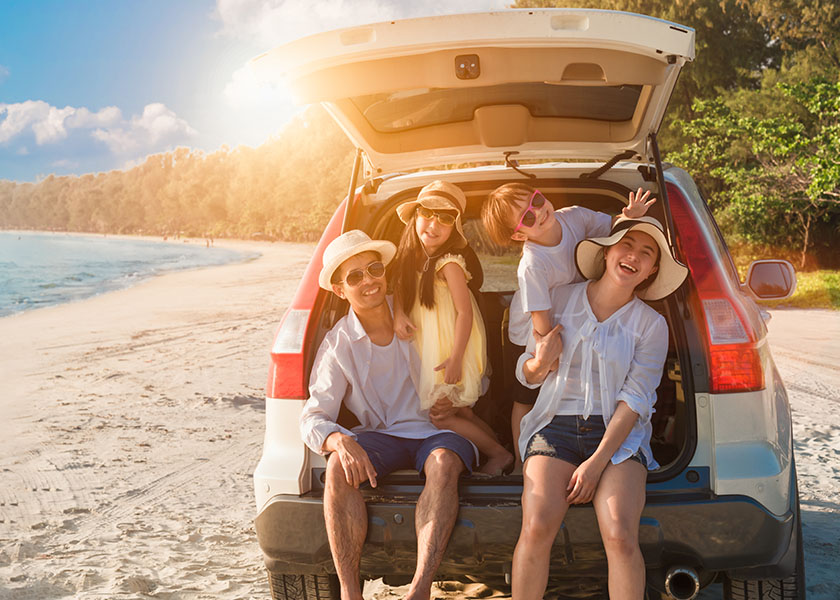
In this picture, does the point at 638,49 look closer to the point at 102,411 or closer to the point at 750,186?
the point at 102,411

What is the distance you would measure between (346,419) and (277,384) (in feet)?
1.17

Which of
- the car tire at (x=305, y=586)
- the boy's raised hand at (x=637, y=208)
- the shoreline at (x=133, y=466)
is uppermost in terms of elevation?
the boy's raised hand at (x=637, y=208)

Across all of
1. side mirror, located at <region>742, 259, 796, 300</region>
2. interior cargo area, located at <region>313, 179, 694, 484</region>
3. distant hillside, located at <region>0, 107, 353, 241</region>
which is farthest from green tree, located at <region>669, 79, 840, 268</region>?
distant hillside, located at <region>0, 107, 353, 241</region>

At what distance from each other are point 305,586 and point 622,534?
1.19 metres

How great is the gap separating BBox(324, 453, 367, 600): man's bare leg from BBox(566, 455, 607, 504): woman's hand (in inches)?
26.5

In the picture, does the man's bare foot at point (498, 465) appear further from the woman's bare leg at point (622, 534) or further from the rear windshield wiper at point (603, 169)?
the rear windshield wiper at point (603, 169)

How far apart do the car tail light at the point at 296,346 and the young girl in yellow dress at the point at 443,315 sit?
35 centimetres

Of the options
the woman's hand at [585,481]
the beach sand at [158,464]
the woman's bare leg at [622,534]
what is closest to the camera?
the woman's bare leg at [622,534]

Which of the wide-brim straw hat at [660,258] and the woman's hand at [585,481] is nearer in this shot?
the woman's hand at [585,481]

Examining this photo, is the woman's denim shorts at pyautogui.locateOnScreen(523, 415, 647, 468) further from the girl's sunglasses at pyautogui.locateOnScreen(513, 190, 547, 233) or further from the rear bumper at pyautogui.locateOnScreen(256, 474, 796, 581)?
the girl's sunglasses at pyautogui.locateOnScreen(513, 190, 547, 233)

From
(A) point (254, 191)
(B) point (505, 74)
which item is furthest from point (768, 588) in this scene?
(A) point (254, 191)

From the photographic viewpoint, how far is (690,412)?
2.52 metres

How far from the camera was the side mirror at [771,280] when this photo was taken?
3.51 m

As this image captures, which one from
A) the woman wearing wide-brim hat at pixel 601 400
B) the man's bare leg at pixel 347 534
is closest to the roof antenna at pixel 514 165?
the woman wearing wide-brim hat at pixel 601 400
